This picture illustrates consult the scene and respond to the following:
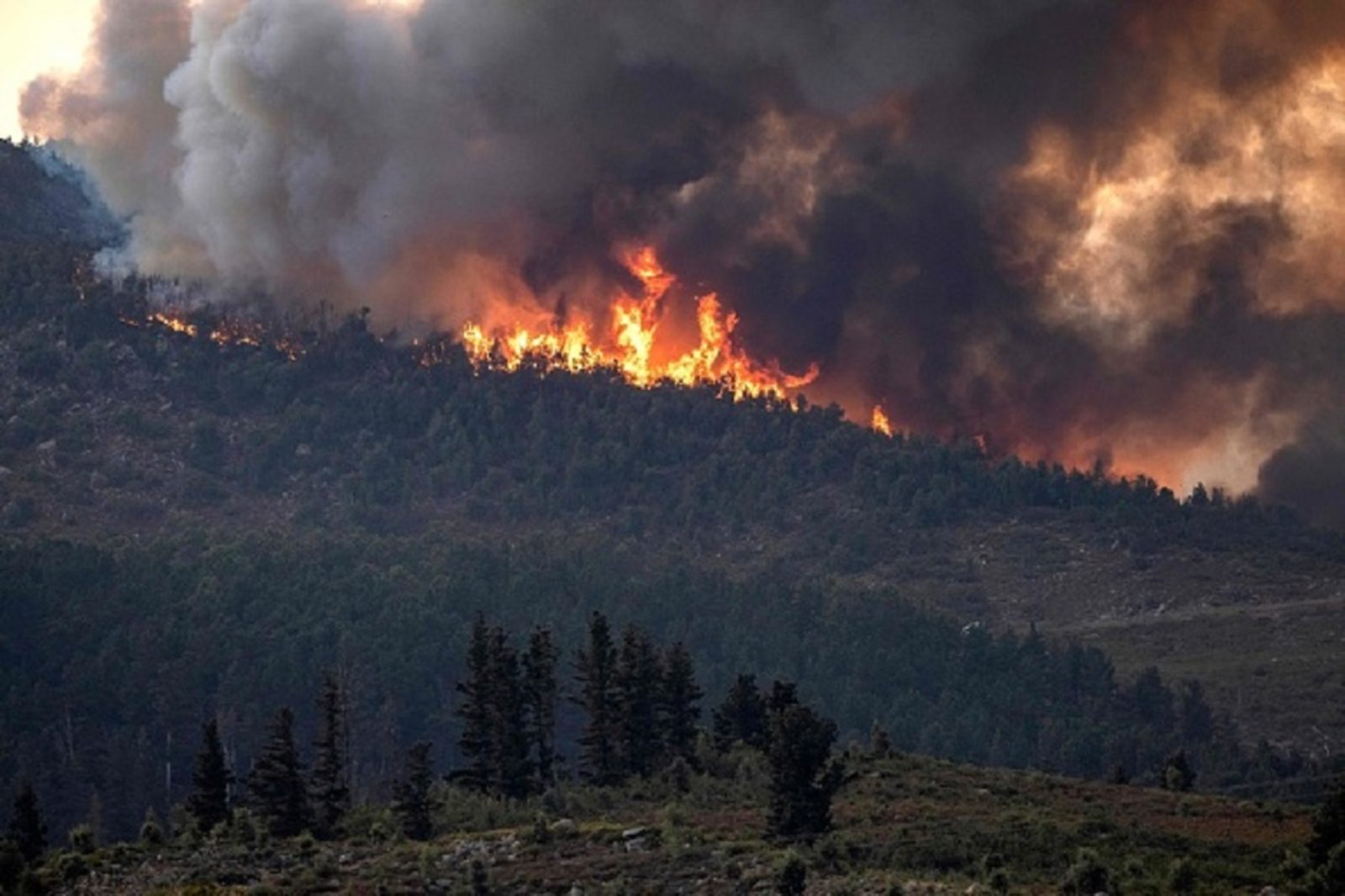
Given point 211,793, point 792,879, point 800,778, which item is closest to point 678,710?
point 800,778

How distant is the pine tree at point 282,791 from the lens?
84188 millimetres

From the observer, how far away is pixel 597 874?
227ft

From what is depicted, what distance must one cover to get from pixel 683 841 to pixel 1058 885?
16.5 metres

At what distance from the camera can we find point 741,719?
10031cm

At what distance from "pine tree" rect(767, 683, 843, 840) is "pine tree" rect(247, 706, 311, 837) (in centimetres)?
2041

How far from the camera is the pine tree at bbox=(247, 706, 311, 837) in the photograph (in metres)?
84.2

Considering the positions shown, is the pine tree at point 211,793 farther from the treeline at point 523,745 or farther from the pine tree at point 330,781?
the pine tree at point 330,781

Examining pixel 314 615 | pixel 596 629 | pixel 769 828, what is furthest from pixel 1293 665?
pixel 769 828

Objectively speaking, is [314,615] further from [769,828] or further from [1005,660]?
[769,828]

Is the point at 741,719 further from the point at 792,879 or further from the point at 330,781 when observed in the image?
the point at 792,879

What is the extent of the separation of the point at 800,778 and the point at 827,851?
6501mm

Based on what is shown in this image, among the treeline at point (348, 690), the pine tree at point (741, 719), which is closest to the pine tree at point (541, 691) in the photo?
the pine tree at point (741, 719)

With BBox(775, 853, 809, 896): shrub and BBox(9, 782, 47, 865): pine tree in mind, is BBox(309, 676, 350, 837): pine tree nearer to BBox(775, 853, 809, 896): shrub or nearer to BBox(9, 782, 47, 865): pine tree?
BBox(9, 782, 47, 865): pine tree

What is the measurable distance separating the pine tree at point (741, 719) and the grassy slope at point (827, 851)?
45.2 ft
